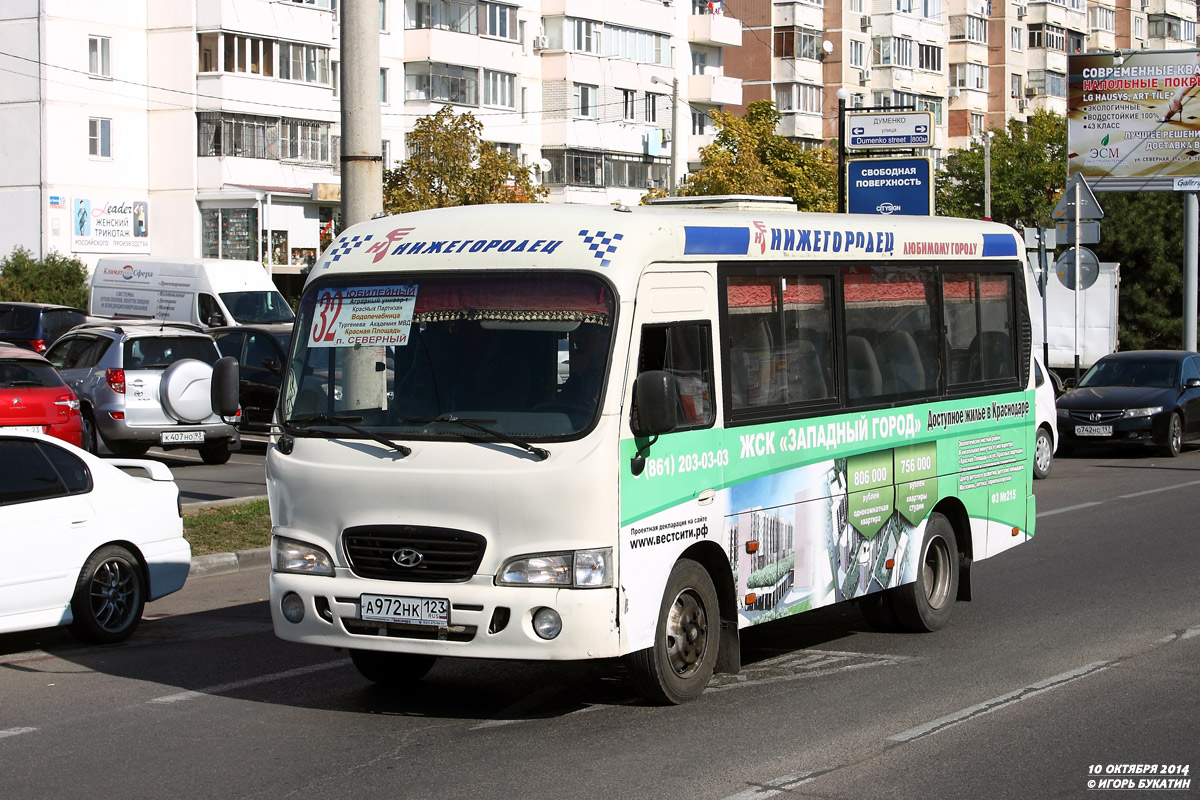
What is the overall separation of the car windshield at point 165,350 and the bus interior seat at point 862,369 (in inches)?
563

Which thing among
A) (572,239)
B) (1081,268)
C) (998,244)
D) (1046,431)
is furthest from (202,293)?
(572,239)

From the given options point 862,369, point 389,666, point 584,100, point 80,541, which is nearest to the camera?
point 389,666

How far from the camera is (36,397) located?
61.6ft

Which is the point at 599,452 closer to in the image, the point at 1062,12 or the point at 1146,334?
the point at 1146,334

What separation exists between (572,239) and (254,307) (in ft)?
Result: 93.3

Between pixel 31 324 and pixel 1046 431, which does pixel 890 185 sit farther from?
pixel 31 324

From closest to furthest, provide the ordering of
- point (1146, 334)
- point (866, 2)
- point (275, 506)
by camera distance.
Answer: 1. point (275, 506)
2. point (1146, 334)
3. point (866, 2)

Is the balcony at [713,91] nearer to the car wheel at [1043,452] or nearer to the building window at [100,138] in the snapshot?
the building window at [100,138]

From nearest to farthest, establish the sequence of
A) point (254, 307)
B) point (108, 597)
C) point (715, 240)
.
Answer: point (715, 240) → point (108, 597) → point (254, 307)

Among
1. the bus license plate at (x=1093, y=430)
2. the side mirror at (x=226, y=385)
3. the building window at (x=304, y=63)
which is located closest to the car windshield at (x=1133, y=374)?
the bus license plate at (x=1093, y=430)

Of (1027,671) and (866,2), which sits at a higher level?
(866,2)

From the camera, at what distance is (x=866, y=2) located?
88688mm

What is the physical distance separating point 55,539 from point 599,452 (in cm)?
424

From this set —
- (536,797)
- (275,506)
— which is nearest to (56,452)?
(275,506)
